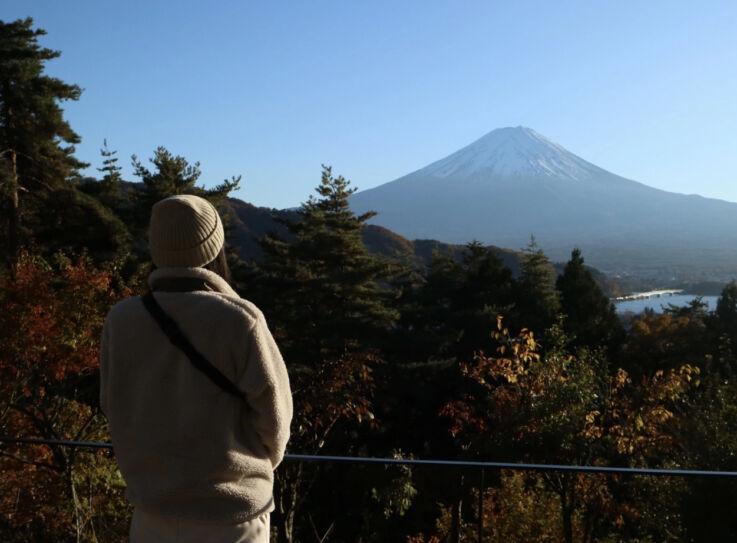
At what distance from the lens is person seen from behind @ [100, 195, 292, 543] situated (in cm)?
134

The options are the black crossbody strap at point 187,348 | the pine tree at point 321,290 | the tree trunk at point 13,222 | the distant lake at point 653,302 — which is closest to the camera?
the black crossbody strap at point 187,348

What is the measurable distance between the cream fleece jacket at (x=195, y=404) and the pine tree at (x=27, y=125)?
14.2 meters

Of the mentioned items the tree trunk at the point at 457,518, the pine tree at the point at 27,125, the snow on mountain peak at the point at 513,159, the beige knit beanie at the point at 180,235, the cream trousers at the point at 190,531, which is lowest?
the tree trunk at the point at 457,518

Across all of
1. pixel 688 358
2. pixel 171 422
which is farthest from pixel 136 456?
pixel 688 358

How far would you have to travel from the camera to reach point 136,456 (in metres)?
1.41

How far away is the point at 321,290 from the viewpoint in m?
19.2

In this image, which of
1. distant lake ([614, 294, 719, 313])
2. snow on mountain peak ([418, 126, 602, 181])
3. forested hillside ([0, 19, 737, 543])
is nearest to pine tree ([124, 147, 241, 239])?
forested hillside ([0, 19, 737, 543])

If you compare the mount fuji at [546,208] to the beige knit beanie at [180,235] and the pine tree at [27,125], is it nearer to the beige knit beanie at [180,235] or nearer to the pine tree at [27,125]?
the pine tree at [27,125]

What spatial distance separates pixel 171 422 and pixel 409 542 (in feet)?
10.0

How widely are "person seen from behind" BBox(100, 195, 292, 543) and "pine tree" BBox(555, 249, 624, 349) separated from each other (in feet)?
79.6

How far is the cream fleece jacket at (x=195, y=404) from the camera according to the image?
1.34 meters

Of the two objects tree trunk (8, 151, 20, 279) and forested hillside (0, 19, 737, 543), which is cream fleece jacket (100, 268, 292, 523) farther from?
tree trunk (8, 151, 20, 279)

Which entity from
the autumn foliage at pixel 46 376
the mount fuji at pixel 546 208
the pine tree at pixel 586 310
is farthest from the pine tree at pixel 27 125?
the mount fuji at pixel 546 208

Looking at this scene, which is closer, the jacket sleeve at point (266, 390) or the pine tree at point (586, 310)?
the jacket sleeve at point (266, 390)
